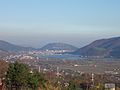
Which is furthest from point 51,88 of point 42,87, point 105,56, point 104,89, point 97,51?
point 97,51

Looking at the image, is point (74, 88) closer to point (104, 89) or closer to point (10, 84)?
point (104, 89)

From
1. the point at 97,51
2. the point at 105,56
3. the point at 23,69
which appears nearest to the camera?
the point at 23,69

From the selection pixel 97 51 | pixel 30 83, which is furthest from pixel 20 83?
pixel 97 51

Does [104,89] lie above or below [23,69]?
below

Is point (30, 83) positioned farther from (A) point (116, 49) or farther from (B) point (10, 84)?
(A) point (116, 49)

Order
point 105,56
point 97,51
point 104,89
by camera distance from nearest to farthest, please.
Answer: point 104,89, point 105,56, point 97,51

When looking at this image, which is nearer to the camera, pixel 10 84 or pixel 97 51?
pixel 10 84

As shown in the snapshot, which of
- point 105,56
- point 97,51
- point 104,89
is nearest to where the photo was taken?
point 104,89

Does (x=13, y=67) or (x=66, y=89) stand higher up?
(x=13, y=67)

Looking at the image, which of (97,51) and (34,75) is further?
(97,51)
